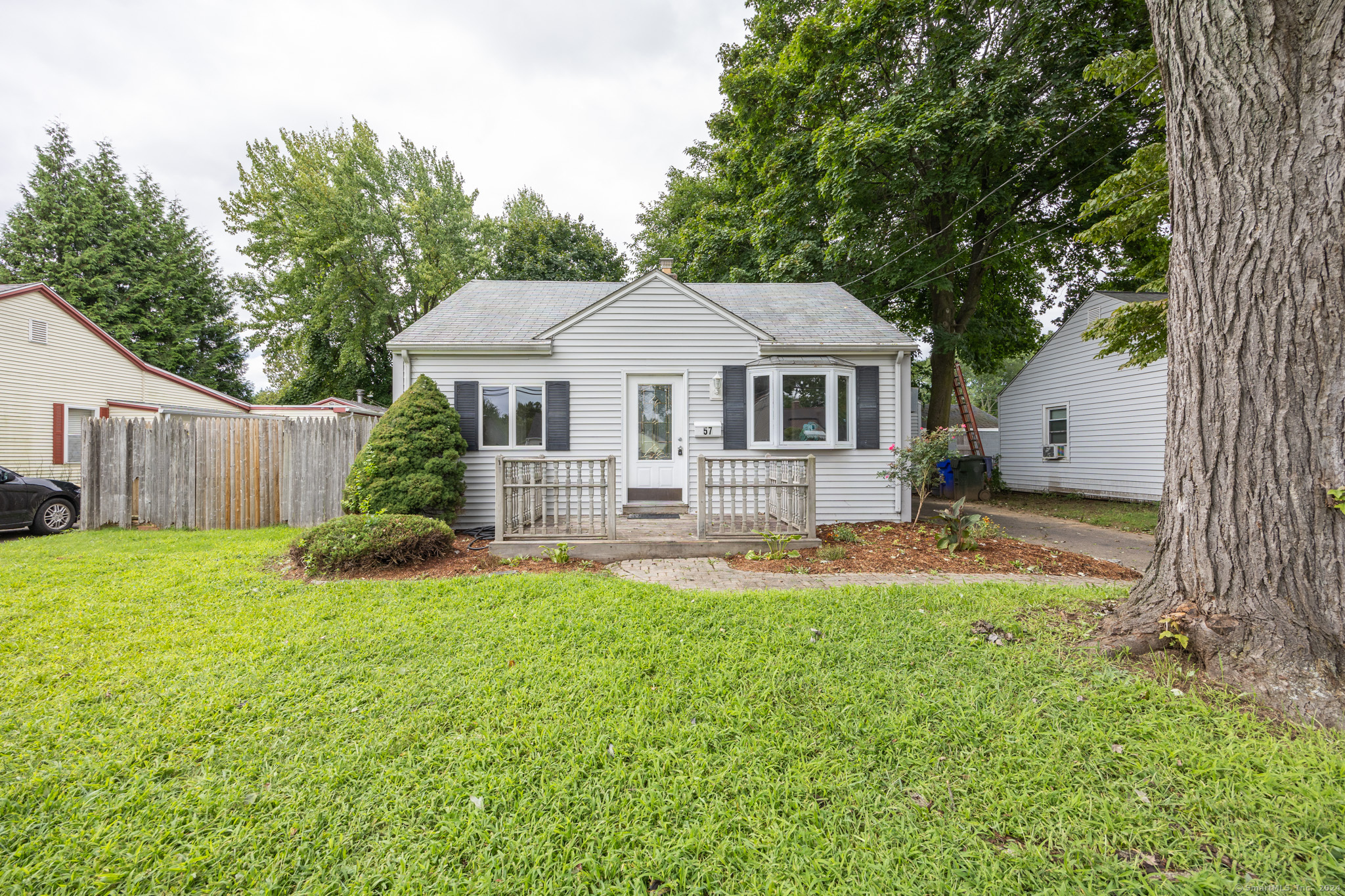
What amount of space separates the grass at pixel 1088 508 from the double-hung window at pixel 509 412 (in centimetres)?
1009

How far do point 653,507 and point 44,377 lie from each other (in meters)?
14.2

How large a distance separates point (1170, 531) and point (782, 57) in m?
13.2

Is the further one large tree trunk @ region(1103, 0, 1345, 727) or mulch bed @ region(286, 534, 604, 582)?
mulch bed @ region(286, 534, 604, 582)

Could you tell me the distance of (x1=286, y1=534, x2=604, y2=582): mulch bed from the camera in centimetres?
485

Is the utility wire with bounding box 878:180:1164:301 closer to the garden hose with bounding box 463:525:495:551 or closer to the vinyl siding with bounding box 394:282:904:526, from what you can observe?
the vinyl siding with bounding box 394:282:904:526

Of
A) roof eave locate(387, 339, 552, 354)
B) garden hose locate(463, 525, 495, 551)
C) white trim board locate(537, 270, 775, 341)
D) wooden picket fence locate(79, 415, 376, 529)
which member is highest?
white trim board locate(537, 270, 775, 341)

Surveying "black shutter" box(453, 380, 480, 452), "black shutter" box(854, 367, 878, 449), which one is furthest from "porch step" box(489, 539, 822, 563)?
"black shutter" box(854, 367, 878, 449)

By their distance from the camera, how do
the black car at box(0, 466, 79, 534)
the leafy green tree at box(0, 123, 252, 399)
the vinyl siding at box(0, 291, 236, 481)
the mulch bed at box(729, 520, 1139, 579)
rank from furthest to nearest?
the leafy green tree at box(0, 123, 252, 399), the vinyl siding at box(0, 291, 236, 481), the black car at box(0, 466, 79, 534), the mulch bed at box(729, 520, 1139, 579)

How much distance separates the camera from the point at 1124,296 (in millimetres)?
10719

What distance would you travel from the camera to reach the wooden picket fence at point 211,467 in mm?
7719

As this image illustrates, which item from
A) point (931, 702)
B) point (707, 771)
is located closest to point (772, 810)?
point (707, 771)

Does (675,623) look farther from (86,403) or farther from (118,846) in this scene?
(86,403)

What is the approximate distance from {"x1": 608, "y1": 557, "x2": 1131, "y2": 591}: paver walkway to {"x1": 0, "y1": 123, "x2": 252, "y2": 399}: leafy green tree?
2533cm

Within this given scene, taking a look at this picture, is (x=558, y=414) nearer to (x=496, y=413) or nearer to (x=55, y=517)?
(x=496, y=413)
